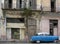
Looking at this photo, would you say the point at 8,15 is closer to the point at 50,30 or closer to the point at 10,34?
the point at 10,34

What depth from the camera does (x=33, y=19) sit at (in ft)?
106

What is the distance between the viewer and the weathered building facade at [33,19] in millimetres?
31875

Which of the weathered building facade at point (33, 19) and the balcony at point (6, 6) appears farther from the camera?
the weathered building facade at point (33, 19)

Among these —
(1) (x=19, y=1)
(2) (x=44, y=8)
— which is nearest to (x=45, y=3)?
(2) (x=44, y=8)

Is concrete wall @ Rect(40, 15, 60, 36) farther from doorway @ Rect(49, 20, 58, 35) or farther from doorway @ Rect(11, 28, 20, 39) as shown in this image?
doorway @ Rect(11, 28, 20, 39)

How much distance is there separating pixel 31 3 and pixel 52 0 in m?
3.33

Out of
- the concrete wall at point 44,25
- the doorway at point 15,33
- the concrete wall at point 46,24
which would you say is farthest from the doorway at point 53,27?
the doorway at point 15,33

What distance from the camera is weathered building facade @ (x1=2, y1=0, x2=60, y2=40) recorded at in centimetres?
3188

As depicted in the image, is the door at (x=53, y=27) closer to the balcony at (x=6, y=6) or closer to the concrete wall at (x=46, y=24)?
the concrete wall at (x=46, y=24)

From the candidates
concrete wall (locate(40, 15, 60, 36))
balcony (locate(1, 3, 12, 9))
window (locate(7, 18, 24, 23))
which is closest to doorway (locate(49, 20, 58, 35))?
concrete wall (locate(40, 15, 60, 36))

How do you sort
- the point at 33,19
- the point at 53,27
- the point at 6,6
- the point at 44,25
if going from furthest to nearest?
the point at 53,27, the point at 33,19, the point at 44,25, the point at 6,6

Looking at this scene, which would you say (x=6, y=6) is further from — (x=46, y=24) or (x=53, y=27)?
(x=53, y=27)

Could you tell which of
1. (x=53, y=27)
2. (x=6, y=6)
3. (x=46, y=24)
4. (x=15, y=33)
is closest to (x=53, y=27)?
(x=53, y=27)

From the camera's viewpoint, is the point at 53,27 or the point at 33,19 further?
the point at 53,27
